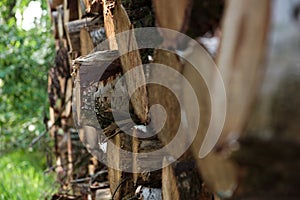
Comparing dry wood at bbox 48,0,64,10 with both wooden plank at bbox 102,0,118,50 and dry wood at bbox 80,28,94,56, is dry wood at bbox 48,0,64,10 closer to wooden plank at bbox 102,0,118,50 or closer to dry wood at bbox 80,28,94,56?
dry wood at bbox 80,28,94,56

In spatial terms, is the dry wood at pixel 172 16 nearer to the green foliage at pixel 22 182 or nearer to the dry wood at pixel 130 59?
the dry wood at pixel 130 59

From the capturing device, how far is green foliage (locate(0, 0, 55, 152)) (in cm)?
332

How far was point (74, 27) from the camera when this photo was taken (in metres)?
2.00

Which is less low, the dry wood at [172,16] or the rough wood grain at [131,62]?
the dry wood at [172,16]

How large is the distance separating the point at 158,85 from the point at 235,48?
236 millimetres

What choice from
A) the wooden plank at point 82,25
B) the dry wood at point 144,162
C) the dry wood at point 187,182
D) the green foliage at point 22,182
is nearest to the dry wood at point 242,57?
the dry wood at point 187,182

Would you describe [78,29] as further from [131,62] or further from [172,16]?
[172,16]

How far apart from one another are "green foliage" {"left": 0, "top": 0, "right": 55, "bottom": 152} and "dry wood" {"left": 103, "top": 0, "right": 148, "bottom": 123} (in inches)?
77.7

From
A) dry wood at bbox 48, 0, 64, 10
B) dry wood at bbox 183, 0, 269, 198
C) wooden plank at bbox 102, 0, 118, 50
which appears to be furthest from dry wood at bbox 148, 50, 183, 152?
dry wood at bbox 48, 0, 64, 10

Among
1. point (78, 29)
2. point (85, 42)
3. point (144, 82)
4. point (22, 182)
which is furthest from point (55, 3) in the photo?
point (144, 82)

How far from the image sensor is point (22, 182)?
10.7 feet

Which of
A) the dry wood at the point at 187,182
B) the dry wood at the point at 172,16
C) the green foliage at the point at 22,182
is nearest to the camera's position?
the dry wood at the point at 172,16

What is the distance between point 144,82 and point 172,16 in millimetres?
325

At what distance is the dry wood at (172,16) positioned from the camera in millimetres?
644
